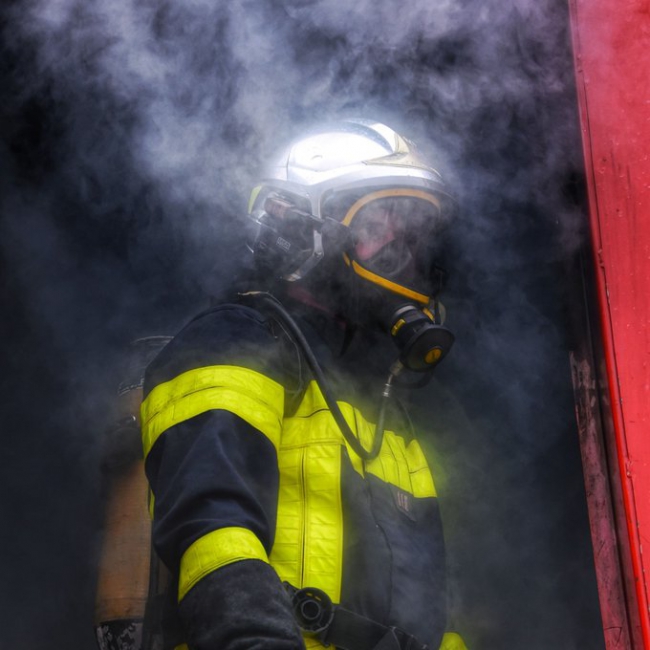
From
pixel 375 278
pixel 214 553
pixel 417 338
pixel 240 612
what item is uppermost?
pixel 375 278

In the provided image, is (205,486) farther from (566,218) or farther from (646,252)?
(566,218)

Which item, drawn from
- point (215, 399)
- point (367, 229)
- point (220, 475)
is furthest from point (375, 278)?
point (220, 475)

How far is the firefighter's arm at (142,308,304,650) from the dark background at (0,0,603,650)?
1072 mm

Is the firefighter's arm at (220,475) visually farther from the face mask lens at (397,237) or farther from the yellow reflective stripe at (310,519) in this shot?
the face mask lens at (397,237)

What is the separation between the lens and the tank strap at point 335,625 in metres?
1.77

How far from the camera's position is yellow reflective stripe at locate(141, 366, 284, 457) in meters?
1.77

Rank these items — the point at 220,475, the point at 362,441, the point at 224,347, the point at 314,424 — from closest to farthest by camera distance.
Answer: the point at 220,475 → the point at 224,347 → the point at 314,424 → the point at 362,441

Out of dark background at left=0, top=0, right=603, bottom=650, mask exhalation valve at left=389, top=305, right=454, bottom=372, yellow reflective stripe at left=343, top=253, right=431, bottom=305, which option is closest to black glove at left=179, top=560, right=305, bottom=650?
mask exhalation valve at left=389, top=305, right=454, bottom=372

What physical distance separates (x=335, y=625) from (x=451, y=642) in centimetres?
63

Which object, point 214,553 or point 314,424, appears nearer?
point 214,553

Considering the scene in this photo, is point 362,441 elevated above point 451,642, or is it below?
above

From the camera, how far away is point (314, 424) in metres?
1.99

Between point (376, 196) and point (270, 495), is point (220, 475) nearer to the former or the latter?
point (270, 495)

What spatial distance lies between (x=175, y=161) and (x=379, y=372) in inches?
50.5
